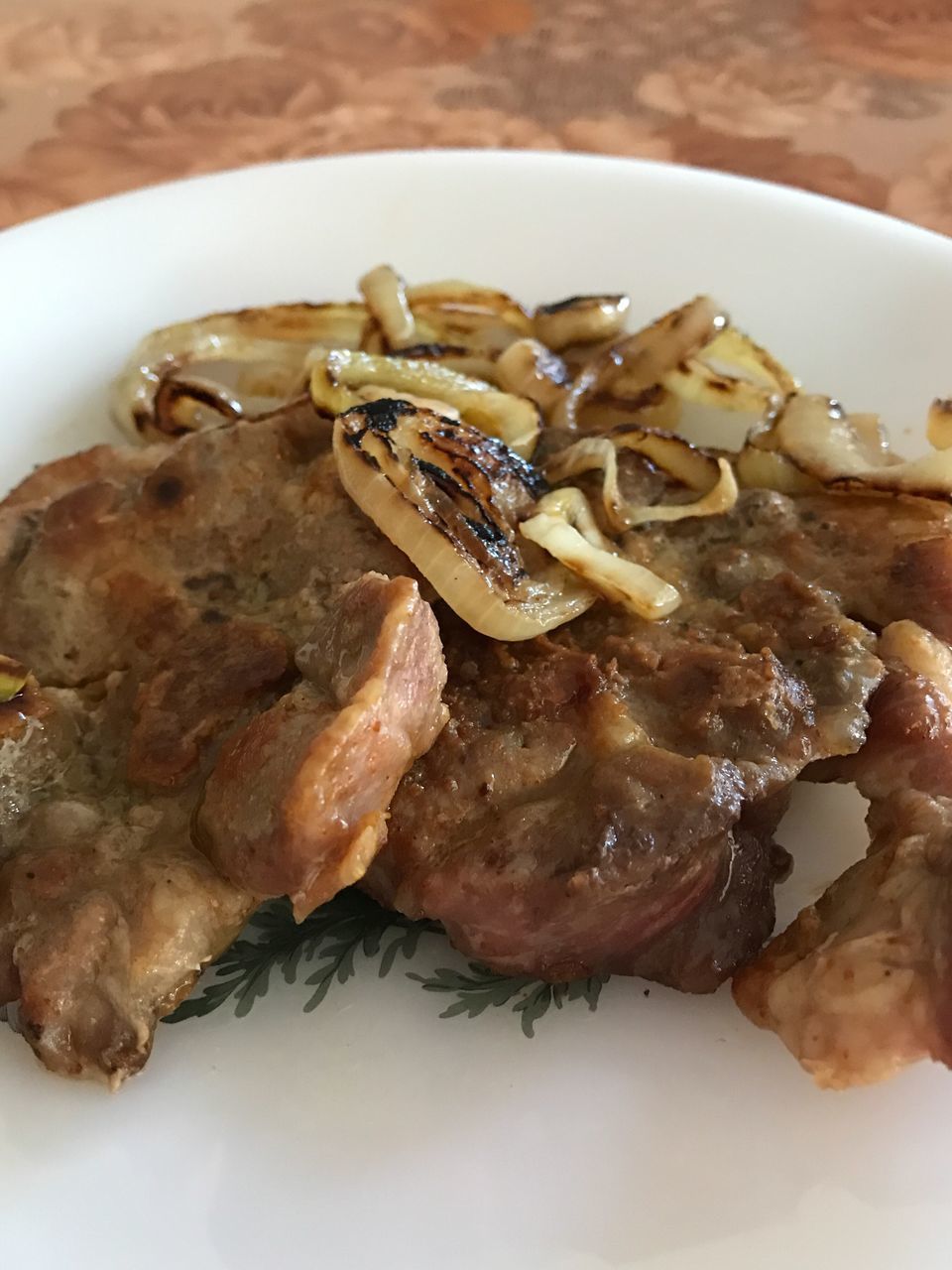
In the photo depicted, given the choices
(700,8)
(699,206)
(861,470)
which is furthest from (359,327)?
(700,8)

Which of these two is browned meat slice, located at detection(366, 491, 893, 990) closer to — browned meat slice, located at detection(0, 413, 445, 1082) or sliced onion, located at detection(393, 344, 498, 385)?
browned meat slice, located at detection(0, 413, 445, 1082)

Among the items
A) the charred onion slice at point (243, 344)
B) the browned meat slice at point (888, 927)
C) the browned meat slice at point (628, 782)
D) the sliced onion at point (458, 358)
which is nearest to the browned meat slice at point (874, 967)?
the browned meat slice at point (888, 927)

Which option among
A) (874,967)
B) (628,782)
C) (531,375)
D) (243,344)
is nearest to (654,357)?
(531,375)

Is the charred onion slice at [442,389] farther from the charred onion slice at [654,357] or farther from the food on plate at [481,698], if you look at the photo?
the charred onion slice at [654,357]

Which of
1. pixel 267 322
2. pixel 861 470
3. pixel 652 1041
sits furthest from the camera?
pixel 267 322

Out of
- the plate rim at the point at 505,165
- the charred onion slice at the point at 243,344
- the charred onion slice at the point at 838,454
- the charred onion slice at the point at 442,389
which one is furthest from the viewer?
the plate rim at the point at 505,165

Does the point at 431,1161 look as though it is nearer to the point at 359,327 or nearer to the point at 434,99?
the point at 359,327

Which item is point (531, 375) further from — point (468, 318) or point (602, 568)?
point (602, 568)
